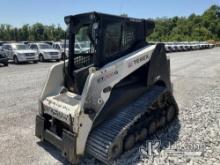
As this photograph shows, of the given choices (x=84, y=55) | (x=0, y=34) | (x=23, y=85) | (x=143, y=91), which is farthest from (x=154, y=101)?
(x=0, y=34)

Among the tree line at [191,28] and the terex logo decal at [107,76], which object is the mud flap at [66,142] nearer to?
the terex logo decal at [107,76]

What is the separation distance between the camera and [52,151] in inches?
211

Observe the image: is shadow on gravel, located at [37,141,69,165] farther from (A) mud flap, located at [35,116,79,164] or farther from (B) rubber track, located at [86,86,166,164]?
(B) rubber track, located at [86,86,166,164]

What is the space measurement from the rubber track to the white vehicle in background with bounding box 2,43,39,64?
1862cm

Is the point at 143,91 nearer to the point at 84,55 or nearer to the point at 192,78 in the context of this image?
the point at 84,55

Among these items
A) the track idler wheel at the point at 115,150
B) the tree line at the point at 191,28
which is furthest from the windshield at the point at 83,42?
the tree line at the point at 191,28

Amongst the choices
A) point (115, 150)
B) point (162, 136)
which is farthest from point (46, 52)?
point (115, 150)

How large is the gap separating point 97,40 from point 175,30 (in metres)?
72.7

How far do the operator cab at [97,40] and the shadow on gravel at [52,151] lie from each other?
3.94 ft

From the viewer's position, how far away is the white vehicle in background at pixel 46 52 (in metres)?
24.1

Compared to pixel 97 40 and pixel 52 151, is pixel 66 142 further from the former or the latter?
pixel 97 40

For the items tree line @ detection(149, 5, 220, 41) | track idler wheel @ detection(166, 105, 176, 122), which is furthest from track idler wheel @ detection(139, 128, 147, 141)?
tree line @ detection(149, 5, 220, 41)

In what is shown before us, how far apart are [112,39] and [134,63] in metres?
0.64

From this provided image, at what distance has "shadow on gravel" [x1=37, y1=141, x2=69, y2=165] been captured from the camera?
502cm
